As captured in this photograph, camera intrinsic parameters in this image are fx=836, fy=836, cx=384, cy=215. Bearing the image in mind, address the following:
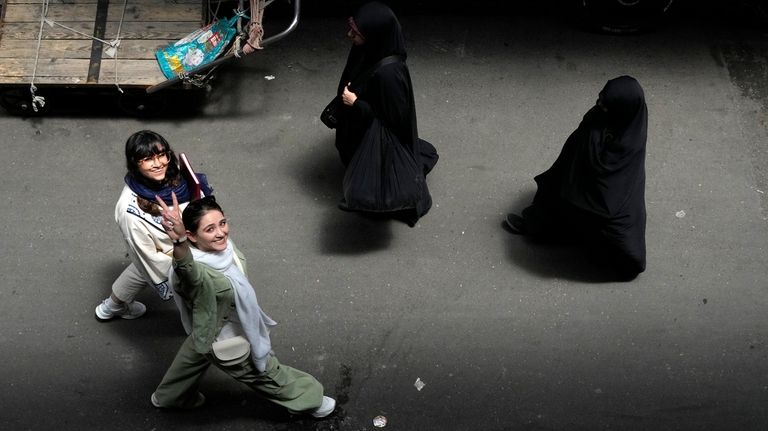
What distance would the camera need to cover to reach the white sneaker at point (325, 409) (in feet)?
15.9

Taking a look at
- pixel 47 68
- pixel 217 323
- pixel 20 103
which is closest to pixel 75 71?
pixel 47 68

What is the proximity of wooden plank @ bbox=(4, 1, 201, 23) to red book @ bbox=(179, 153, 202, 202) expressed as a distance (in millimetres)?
2036

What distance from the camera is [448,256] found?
5594mm

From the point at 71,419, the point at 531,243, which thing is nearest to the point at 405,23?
the point at 531,243

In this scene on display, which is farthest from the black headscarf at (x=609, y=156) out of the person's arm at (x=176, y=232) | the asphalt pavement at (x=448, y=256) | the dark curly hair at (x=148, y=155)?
the person's arm at (x=176, y=232)

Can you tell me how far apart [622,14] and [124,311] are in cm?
444

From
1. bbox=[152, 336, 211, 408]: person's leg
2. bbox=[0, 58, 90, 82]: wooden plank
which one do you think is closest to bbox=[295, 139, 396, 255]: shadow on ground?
bbox=[152, 336, 211, 408]: person's leg

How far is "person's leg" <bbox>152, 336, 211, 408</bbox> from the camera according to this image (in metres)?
4.45

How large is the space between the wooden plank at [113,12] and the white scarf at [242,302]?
8.78 ft

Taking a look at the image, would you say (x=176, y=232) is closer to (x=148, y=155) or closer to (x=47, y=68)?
(x=148, y=155)

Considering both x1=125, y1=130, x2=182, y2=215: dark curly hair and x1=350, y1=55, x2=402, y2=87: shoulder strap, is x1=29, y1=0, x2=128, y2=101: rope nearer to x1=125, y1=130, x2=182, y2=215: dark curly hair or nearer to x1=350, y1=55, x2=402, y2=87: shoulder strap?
x1=125, y1=130, x2=182, y2=215: dark curly hair

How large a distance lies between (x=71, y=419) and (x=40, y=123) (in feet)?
7.78

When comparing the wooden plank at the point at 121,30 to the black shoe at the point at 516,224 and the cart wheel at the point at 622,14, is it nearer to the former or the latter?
the black shoe at the point at 516,224

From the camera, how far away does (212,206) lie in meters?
3.95
